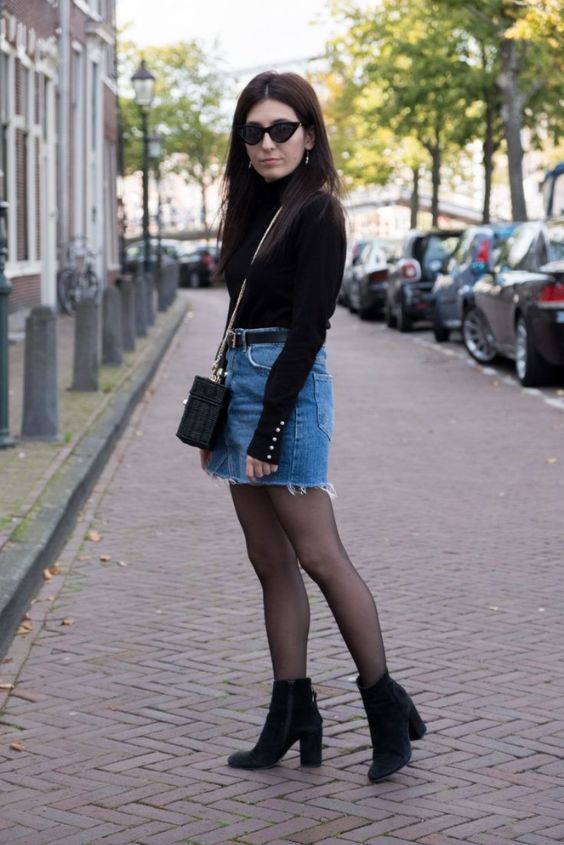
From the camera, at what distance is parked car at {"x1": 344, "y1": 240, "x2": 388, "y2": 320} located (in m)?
30.0

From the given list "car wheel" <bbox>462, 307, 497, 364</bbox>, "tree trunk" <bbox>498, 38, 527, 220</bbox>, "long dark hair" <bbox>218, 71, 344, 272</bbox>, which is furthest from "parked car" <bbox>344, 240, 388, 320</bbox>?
"long dark hair" <bbox>218, 71, 344, 272</bbox>

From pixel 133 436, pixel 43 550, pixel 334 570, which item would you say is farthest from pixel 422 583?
pixel 133 436

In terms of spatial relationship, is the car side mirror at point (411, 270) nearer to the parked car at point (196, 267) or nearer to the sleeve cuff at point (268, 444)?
the sleeve cuff at point (268, 444)

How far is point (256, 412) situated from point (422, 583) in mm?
2845

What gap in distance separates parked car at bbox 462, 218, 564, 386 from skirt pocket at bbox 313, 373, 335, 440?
1108 centimetres

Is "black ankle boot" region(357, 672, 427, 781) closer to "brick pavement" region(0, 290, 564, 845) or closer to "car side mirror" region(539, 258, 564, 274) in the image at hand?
"brick pavement" region(0, 290, 564, 845)

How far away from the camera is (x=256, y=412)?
4.21 metres

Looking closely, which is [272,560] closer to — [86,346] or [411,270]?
[86,346]

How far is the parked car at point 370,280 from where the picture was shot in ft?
98.3

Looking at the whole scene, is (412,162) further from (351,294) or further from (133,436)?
(133,436)

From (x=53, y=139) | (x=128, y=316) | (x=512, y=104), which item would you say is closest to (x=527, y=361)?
(x=128, y=316)

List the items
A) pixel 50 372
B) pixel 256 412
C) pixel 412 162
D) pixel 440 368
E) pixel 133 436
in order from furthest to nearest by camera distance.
Result: pixel 412 162
pixel 440 368
pixel 133 436
pixel 50 372
pixel 256 412

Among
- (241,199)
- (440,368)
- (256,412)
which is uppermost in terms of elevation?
(241,199)

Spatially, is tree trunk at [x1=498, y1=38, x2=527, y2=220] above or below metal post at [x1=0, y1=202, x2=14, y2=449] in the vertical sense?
above
